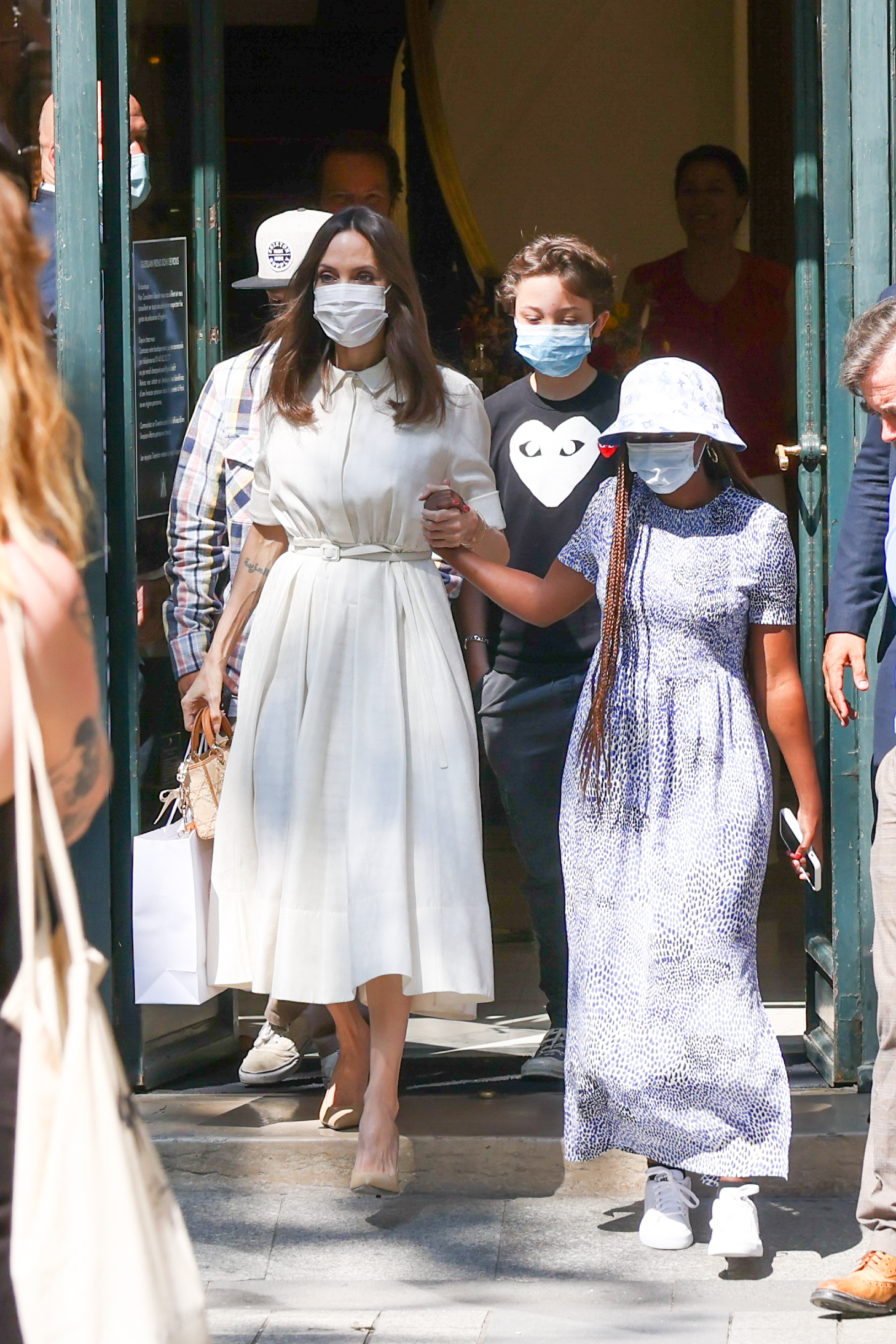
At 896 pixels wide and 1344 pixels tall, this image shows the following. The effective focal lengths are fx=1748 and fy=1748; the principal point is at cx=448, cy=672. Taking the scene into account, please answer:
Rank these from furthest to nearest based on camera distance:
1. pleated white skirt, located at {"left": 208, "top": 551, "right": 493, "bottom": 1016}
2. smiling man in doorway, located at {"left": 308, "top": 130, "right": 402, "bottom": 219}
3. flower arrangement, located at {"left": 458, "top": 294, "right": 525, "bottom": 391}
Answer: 1. flower arrangement, located at {"left": 458, "top": 294, "right": 525, "bottom": 391}
2. smiling man in doorway, located at {"left": 308, "top": 130, "right": 402, "bottom": 219}
3. pleated white skirt, located at {"left": 208, "top": 551, "right": 493, "bottom": 1016}

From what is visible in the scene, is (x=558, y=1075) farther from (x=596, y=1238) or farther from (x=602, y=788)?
(x=602, y=788)

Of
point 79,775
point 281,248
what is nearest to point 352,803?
point 281,248

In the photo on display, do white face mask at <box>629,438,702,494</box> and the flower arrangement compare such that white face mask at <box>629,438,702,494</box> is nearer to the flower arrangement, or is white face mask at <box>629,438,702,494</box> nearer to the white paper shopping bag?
the white paper shopping bag

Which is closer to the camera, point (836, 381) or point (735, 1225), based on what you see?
point (735, 1225)

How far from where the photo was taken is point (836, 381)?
407 cm

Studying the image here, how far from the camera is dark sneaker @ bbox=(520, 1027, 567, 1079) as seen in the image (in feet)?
14.2

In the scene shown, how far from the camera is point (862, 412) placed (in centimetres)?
401

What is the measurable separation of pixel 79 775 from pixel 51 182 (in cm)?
277

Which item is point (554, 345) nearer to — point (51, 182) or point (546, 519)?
point (546, 519)

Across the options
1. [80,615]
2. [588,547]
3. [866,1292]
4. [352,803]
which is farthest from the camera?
[352,803]

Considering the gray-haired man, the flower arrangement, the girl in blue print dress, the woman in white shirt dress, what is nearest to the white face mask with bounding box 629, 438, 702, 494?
the girl in blue print dress

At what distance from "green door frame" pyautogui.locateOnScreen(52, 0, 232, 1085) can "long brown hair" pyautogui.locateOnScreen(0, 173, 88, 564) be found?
218 cm

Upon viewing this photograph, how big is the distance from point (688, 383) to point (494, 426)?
36.6 inches

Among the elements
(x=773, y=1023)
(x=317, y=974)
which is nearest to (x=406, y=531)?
(x=317, y=974)
